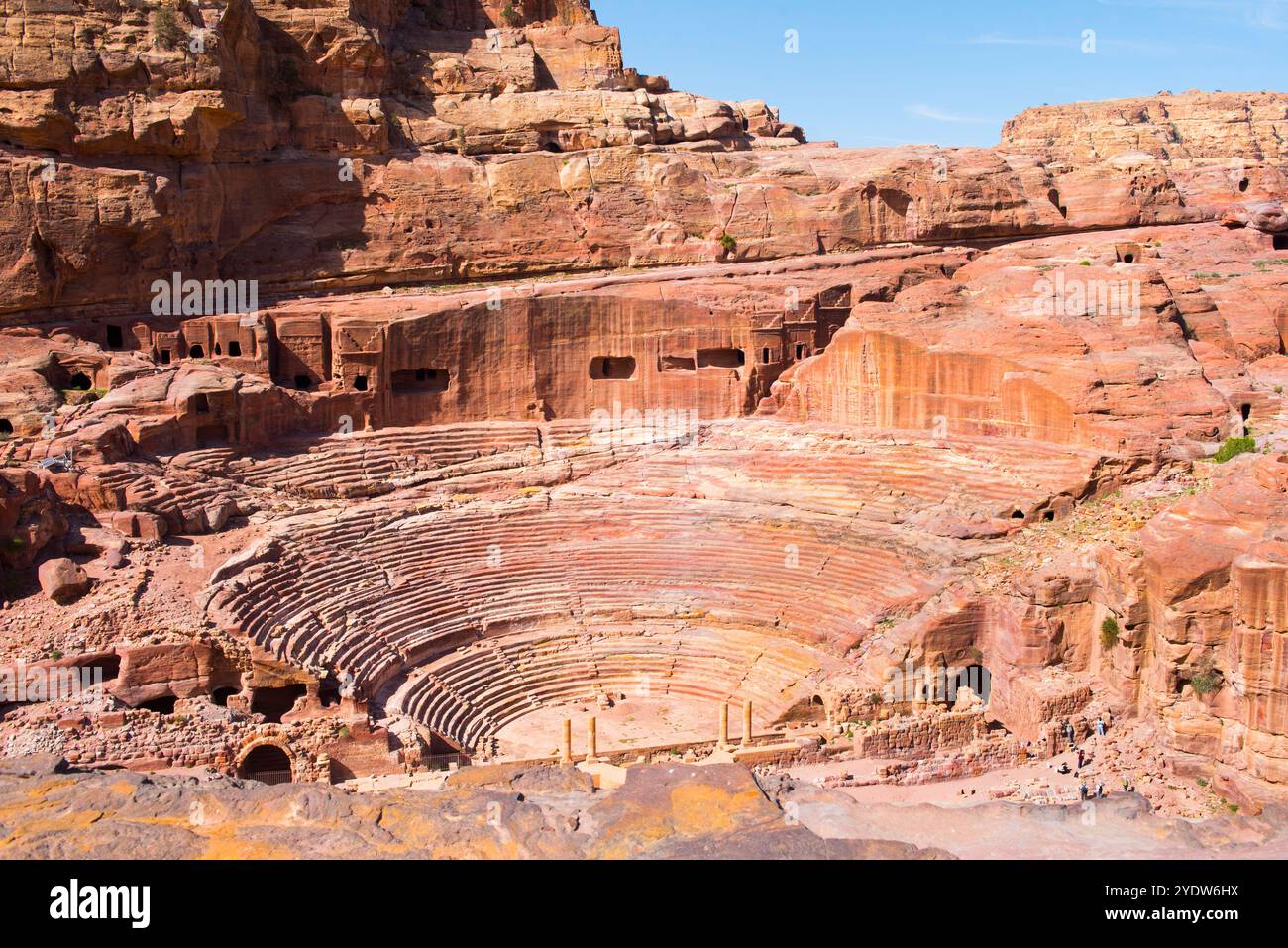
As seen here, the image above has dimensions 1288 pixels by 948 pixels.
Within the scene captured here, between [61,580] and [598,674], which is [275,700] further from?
[598,674]

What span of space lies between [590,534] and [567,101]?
15.9 m

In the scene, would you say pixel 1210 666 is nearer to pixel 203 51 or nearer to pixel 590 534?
pixel 590 534

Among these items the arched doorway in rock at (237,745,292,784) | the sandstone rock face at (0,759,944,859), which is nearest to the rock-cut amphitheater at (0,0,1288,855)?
the arched doorway in rock at (237,745,292,784)

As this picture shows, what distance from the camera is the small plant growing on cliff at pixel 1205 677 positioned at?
1919cm

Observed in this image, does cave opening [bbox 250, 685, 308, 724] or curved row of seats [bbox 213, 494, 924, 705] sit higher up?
curved row of seats [bbox 213, 494, 924, 705]

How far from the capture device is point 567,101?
3575 centimetres

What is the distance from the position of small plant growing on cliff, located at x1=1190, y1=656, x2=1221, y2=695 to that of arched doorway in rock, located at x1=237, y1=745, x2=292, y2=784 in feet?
49.8

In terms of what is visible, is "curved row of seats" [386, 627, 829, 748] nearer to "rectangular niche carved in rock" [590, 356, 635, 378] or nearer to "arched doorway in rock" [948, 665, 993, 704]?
"arched doorway in rock" [948, 665, 993, 704]

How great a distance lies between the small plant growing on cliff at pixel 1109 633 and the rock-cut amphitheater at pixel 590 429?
0.06 metres

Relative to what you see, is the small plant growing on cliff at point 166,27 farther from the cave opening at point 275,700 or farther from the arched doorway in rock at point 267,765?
the arched doorway in rock at point 267,765

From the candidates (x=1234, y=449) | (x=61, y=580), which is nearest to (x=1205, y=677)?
(x=1234, y=449)

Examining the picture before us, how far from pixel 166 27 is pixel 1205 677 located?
28498 mm

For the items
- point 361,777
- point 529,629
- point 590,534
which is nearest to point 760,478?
point 590,534

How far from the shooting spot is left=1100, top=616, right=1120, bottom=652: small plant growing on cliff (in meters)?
20.8
